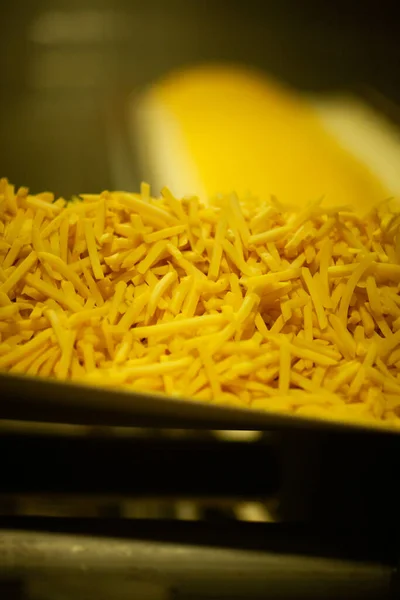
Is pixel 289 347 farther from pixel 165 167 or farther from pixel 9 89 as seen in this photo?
pixel 9 89

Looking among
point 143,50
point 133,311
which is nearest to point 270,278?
point 133,311

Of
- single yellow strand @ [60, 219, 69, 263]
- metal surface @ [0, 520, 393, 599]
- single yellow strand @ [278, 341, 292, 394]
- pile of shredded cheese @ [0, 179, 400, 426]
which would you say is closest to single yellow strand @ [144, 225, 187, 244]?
pile of shredded cheese @ [0, 179, 400, 426]

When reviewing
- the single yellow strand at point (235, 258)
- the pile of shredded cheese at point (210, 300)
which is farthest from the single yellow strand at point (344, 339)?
the single yellow strand at point (235, 258)

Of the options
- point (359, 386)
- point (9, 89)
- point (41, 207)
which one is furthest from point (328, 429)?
point (9, 89)

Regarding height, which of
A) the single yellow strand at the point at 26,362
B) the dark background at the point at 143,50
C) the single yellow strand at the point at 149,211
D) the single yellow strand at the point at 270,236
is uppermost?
the dark background at the point at 143,50

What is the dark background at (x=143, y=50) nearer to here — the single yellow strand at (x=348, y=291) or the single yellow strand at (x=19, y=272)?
the single yellow strand at (x=19, y=272)

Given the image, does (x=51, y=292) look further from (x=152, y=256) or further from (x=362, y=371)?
(x=362, y=371)
